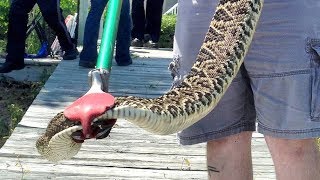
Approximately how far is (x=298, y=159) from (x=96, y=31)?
528 centimetres

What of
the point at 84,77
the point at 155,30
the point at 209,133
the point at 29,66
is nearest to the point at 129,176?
the point at 209,133

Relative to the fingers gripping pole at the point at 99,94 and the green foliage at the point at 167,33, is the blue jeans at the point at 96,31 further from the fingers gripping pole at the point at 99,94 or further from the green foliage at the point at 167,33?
the fingers gripping pole at the point at 99,94

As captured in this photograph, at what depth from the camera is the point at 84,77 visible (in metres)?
7.66

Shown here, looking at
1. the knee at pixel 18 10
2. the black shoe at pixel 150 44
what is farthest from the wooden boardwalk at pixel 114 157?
the black shoe at pixel 150 44

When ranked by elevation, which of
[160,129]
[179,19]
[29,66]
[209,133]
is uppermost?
[179,19]

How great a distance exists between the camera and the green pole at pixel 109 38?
8.05ft

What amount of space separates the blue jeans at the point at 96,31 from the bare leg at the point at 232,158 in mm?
4578

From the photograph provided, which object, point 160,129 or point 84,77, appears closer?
point 160,129

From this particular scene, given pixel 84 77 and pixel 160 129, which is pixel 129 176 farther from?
pixel 84 77

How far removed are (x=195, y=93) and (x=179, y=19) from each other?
57 centimetres

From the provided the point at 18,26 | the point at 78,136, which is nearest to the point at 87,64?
the point at 18,26

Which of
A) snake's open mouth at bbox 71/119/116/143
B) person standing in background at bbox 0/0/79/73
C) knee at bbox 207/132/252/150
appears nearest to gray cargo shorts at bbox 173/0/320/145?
knee at bbox 207/132/252/150

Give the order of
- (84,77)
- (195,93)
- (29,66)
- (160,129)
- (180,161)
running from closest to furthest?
(160,129)
(195,93)
(180,161)
(84,77)
(29,66)

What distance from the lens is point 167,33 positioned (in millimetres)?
12719
